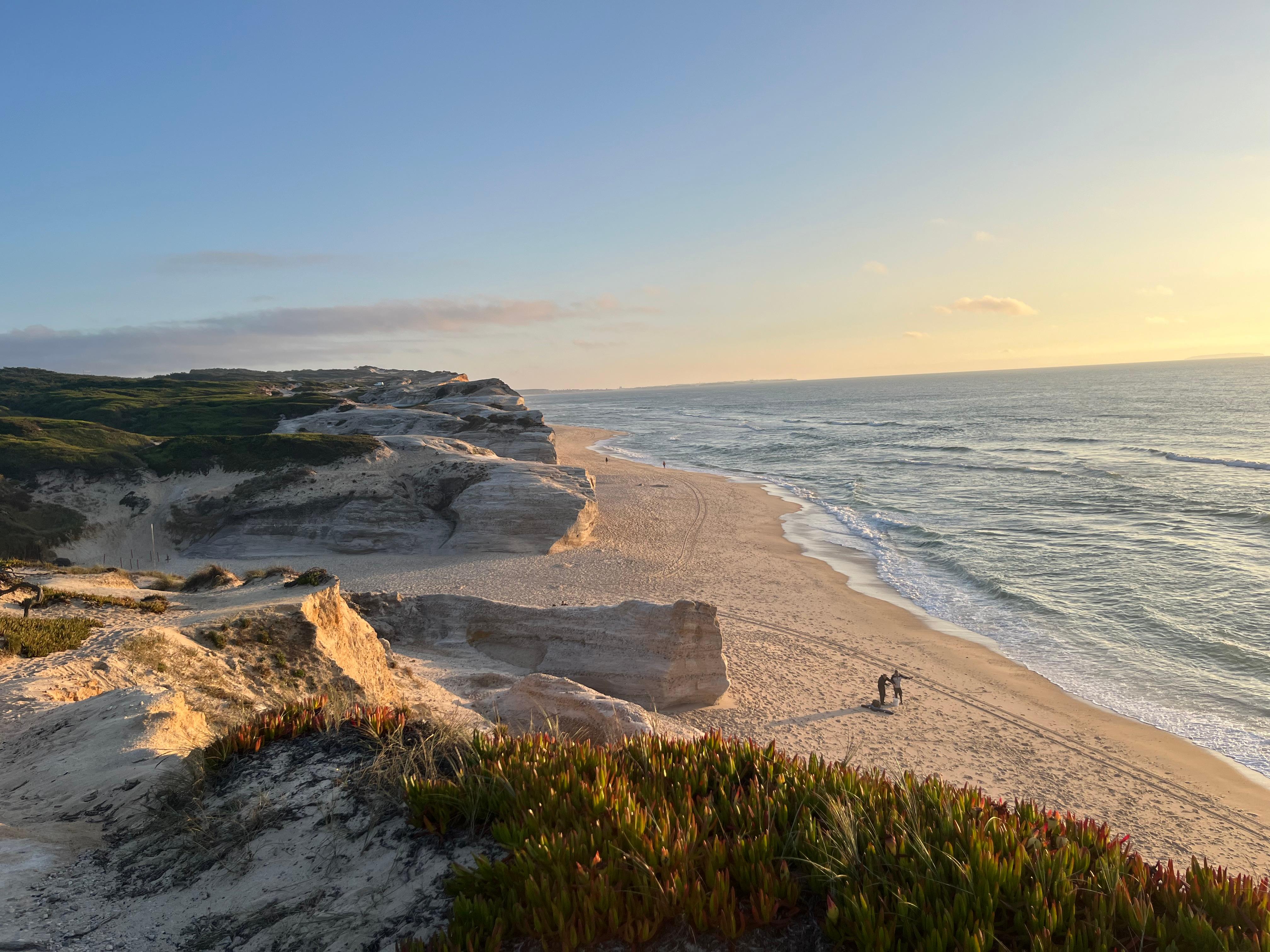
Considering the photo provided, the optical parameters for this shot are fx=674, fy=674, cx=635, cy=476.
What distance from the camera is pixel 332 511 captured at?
1042 inches

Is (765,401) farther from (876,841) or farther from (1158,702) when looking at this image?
(876,841)

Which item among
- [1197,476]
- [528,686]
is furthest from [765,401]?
[528,686]

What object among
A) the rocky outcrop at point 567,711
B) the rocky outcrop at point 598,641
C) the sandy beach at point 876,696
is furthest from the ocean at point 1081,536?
the rocky outcrop at point 567,711

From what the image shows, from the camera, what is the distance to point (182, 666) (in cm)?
889

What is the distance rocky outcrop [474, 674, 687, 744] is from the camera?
944 cm

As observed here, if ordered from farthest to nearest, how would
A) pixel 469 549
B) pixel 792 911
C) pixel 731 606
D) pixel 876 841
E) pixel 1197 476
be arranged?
pixel 1197 476 → pixel 469 549 → pixel 731 606 → pixel 876 841 → pixel 792 911

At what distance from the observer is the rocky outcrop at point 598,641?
13109 mm

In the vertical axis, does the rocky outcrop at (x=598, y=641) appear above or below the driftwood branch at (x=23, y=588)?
below

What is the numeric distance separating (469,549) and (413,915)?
883 inches

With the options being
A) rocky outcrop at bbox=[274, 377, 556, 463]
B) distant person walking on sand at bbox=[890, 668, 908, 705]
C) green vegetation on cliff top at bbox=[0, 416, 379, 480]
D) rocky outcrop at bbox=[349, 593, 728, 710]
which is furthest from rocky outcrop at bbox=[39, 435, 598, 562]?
distant person walking on sand at bbox=[890, 668, 908, 705]

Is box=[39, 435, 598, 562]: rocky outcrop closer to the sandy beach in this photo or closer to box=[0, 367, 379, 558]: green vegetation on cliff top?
box=[0, 367, 379, 558]: green vegetation on cliff top

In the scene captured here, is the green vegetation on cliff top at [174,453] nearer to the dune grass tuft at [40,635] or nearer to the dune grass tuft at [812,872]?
the dune grass tuft at [40,635]

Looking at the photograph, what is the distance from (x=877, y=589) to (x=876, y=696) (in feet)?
28.4

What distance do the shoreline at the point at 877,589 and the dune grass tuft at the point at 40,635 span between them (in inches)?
724
